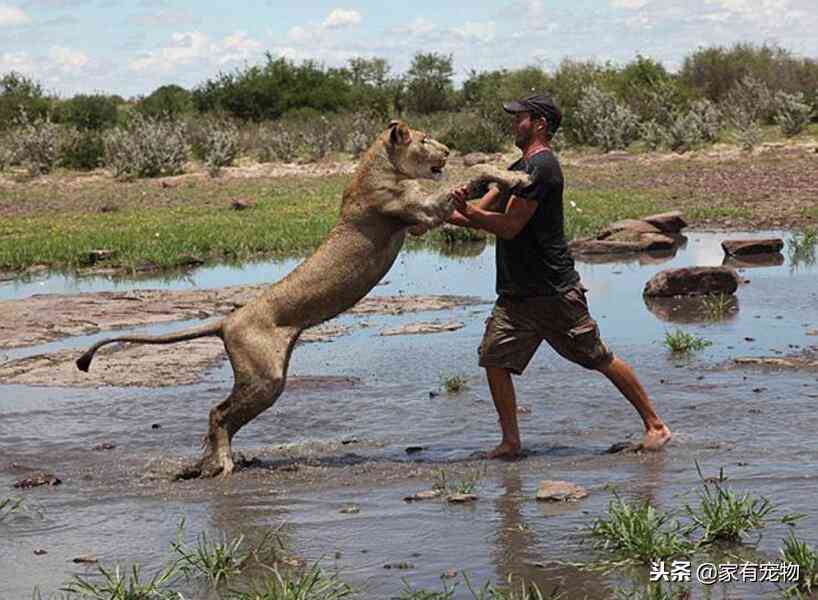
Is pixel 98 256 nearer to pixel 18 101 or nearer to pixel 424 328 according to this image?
pixel 424 328

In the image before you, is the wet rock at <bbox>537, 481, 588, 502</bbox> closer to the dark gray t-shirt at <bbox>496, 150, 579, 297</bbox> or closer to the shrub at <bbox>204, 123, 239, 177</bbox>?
the dark gray t-shirt at <bbox>496, 150, 579, 297</bbox>

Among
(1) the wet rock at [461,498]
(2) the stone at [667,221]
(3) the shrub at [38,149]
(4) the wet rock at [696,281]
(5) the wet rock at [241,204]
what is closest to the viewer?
(1) the wet rock at [461,498]

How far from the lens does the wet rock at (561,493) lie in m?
6.47

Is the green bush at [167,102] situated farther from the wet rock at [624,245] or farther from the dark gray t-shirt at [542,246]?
the dark gray t-shirt at [542,246]

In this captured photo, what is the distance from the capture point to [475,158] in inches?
1227

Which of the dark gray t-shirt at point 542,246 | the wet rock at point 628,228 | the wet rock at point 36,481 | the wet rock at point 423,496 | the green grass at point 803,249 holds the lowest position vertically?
the wet rock at point 36,481

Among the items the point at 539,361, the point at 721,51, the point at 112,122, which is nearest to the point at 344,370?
the point at 539,361

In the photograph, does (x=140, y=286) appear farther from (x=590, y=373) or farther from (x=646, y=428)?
(x=646, y=428)

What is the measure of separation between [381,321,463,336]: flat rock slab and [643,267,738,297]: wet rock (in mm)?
1974

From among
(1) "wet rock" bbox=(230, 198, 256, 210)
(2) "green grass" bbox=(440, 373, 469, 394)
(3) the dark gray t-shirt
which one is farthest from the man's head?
(1) "wet rock" bbox=(230, 198, 256, 210)

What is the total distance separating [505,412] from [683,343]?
3064mm

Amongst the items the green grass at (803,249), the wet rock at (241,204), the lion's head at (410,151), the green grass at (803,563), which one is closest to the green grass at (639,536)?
the green grass at (803,563)

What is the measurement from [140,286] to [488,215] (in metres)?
8.56

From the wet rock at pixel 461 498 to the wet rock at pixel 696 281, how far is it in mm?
6730
